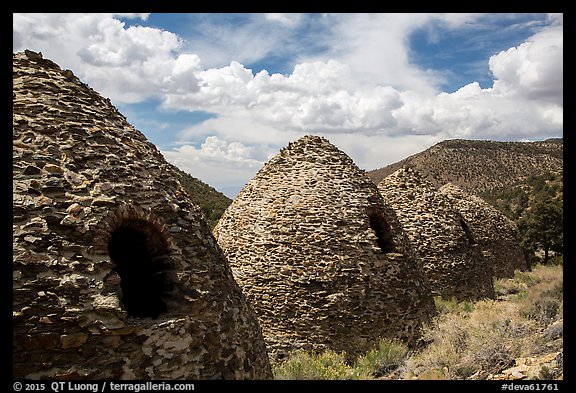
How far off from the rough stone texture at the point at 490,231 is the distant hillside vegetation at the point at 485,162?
39.5 metres

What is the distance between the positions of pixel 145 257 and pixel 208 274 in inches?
31.0

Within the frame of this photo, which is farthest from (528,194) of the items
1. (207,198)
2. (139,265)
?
(139,265)

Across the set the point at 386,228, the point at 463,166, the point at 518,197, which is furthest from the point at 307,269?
the point at 463,166

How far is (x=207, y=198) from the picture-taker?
42031 millimetres

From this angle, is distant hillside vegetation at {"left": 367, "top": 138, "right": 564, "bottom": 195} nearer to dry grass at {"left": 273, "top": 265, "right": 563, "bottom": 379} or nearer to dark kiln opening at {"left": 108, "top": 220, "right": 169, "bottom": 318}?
dry grass at {"left": 273, "top": 265, "right": 563, "bottom": 379}

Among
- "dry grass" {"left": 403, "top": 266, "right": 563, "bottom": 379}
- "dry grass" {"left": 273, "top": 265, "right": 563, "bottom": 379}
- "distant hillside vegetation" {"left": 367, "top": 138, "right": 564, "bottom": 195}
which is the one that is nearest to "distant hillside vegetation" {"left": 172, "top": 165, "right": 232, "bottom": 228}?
"dry grass" {"left": 403, "top": 266, "right": 563, "bottom": 379}

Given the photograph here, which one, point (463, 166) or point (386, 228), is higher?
point (463, 166)

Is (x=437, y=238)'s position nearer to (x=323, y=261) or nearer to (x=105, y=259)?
(x=323, y=261)

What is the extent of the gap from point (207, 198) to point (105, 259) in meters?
37.5

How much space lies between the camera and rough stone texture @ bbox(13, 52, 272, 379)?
4.47m

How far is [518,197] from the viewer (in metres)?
53.0

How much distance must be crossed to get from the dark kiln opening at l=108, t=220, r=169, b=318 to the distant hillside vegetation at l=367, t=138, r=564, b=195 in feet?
197

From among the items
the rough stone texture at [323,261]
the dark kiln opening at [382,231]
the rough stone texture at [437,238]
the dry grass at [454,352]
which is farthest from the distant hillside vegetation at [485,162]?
the rough stone texture at [323,261]
